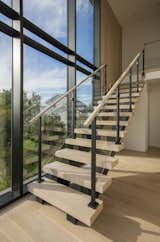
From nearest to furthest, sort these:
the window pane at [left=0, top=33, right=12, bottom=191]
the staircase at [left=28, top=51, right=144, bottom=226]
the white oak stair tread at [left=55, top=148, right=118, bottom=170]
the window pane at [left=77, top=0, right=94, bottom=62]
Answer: the staircase at [left=28, top=51, right=144, bottom=226], the white oak stair tread at [left=55, top=148, right=118, bottom=170], the window pane at [left=0, top=33, right=12, bottom=191], the window pane at [left=77, top=0, right=94, bottom=62]

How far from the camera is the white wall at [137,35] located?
677 centimetres

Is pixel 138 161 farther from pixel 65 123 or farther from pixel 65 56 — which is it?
pixel 65 56

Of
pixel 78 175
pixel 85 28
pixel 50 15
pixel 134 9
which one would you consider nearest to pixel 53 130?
pixel 78 175

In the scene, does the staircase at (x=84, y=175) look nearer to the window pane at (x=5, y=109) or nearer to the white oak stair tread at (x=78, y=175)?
the white oak stair tread at (x=78, y=175)

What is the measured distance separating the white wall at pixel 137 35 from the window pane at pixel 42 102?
453 cm

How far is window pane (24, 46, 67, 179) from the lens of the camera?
2.83m

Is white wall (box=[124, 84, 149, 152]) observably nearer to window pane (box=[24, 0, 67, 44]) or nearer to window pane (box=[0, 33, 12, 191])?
window pane (box=[24, 0, 67, 44])

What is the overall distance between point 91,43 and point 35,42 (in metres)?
2.73

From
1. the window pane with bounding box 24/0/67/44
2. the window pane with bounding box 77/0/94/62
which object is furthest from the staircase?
the window pane with bounding box 77/0/94/62

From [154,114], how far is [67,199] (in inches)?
230

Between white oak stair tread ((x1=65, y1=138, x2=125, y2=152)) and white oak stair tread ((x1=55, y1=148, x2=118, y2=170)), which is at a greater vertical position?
white oak stair tread ((x1=65, y1=138, x2=125, y2=152))

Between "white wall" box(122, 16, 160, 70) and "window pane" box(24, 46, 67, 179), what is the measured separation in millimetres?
4529

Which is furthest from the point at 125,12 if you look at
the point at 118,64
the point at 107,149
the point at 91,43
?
the point at 107,149

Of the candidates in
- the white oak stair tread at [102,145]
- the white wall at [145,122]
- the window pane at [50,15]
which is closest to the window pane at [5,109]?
the window pane at [50,15]
